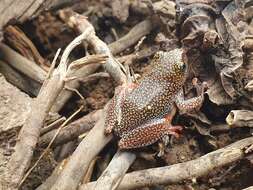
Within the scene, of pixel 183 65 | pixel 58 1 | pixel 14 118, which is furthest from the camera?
pixel 58 1

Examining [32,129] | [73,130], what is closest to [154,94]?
[73,130]

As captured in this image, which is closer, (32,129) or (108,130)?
(32,129)

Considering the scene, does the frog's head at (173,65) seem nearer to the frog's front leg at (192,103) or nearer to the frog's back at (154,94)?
the frog's back at (154,94)

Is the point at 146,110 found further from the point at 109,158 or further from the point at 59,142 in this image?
the point at 59,142

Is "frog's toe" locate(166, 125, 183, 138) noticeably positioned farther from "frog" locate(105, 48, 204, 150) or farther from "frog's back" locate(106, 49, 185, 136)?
"frog's back" locate(106, 49, 185, 136)

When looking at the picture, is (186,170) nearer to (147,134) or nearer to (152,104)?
(147,134)

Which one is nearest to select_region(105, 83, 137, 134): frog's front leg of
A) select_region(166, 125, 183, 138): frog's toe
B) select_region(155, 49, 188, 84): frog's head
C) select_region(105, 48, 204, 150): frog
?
select_region(105, 48, 204, 150): frog

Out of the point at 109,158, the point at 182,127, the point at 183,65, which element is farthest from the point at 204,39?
the point at 109,158
